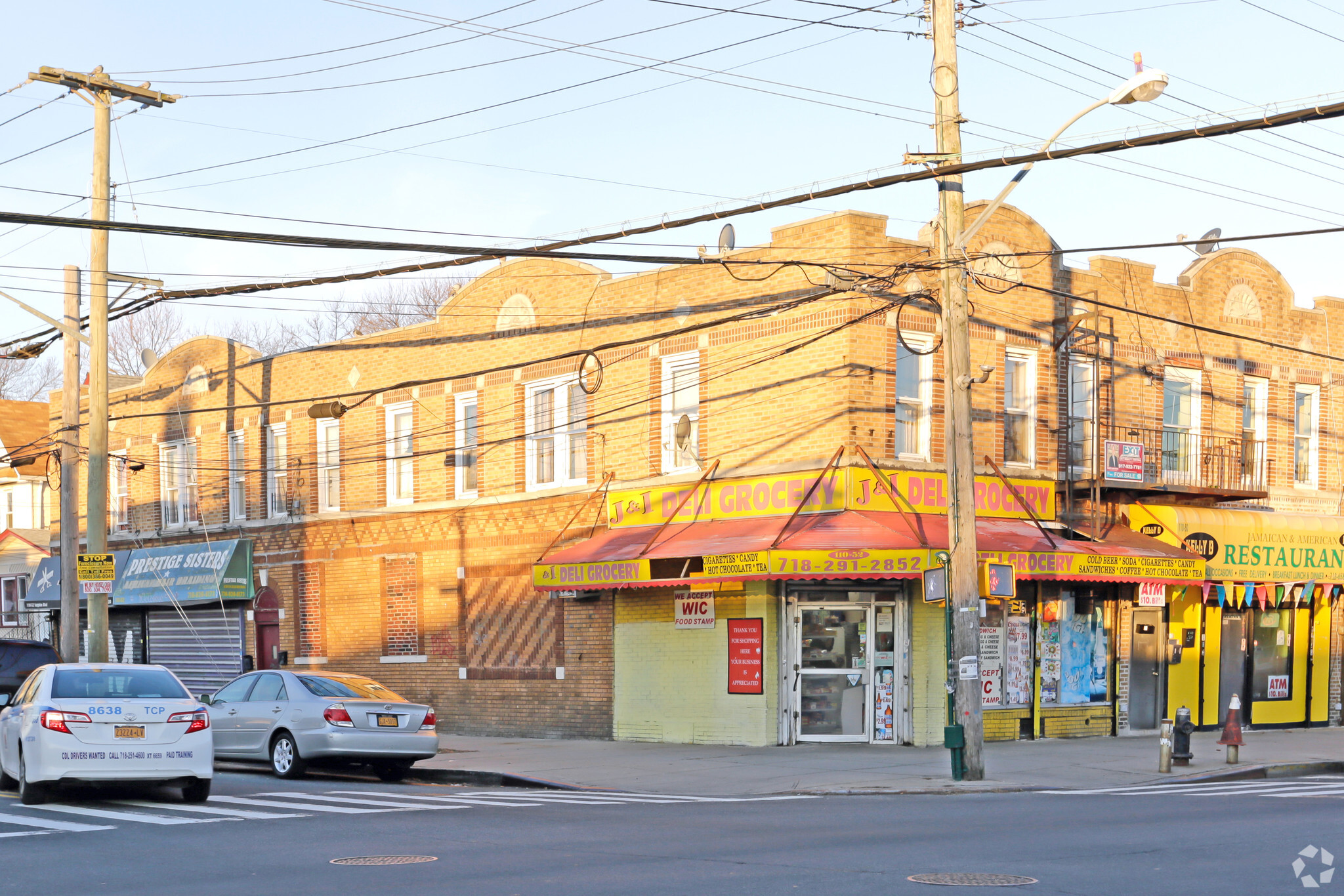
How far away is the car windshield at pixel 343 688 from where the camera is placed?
Answer: 18.5 meters

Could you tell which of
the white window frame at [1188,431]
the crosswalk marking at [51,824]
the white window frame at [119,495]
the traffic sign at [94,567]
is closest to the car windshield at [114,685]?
the crosswalk marking at [51,824]

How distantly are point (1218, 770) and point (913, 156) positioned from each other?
340 inches

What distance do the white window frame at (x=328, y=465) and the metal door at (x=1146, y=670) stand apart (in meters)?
15.8

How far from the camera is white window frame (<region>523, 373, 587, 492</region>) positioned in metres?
26.1

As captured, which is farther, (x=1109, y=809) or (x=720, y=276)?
(x=720, y=276)

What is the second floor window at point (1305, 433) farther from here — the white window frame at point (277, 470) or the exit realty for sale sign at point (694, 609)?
the white window frame at point (277, 470)

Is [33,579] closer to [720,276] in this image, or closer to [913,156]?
[720,276]

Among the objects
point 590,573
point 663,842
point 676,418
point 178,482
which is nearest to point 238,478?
point 178,482

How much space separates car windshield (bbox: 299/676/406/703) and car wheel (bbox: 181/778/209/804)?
3572 mm

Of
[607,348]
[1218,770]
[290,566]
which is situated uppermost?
[607,348]

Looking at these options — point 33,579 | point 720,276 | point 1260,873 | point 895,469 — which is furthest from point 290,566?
point 1260,873

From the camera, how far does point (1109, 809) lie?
45.8 ft

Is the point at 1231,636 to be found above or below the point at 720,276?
below

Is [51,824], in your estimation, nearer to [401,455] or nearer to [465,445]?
[465,445]
